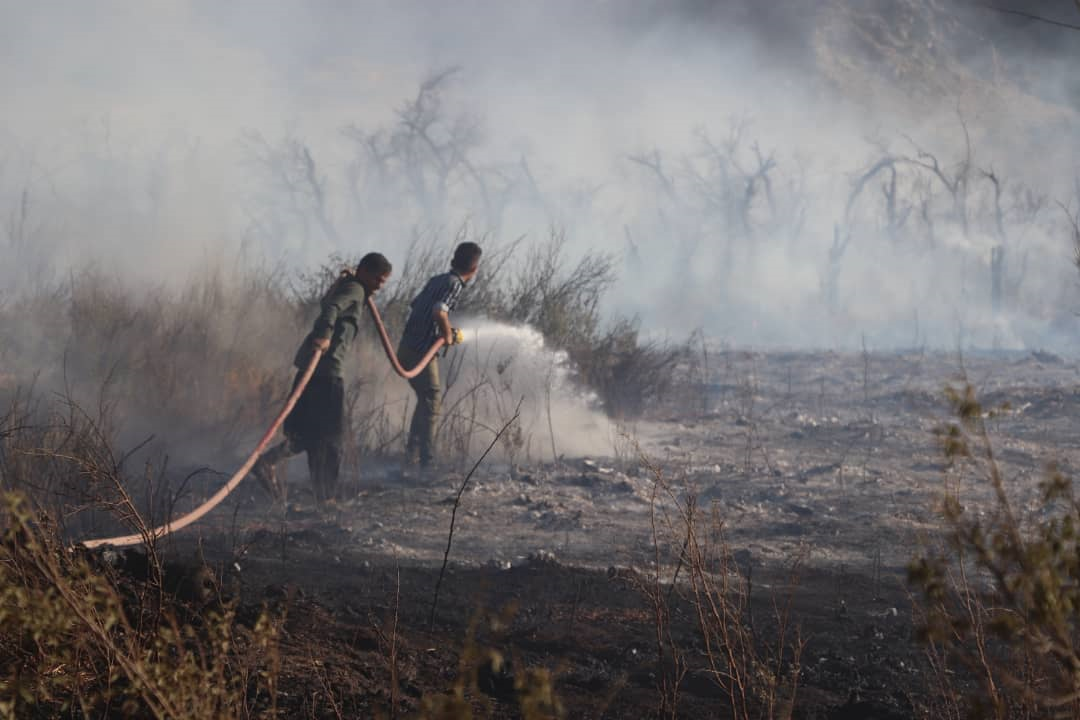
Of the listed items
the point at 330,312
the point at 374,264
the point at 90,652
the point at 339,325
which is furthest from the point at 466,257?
the point at 90,652

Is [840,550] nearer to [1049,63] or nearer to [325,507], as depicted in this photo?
[325,507]

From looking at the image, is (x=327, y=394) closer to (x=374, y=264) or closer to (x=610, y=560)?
(x=374, y=264)

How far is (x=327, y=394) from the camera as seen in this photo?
749 cm

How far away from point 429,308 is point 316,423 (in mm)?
1386

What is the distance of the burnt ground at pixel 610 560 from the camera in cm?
369

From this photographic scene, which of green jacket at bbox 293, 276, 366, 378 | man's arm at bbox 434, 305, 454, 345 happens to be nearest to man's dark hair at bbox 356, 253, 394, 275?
green jacket at bbox 293, 276, 366, 378

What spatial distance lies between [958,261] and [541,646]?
43395 millimetres

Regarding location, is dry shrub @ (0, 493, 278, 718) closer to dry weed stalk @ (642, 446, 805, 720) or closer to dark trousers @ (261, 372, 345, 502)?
dry weed stalk @ (642, 446, 805, 720)

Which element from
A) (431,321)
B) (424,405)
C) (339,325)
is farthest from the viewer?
(424,405)

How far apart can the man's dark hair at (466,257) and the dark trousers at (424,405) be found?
75 centimetres

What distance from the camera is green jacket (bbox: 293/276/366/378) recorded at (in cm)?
738

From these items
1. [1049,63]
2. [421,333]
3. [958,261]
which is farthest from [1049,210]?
[421,333]

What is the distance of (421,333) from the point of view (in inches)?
329

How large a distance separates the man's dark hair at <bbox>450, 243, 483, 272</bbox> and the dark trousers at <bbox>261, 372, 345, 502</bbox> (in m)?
1.48
